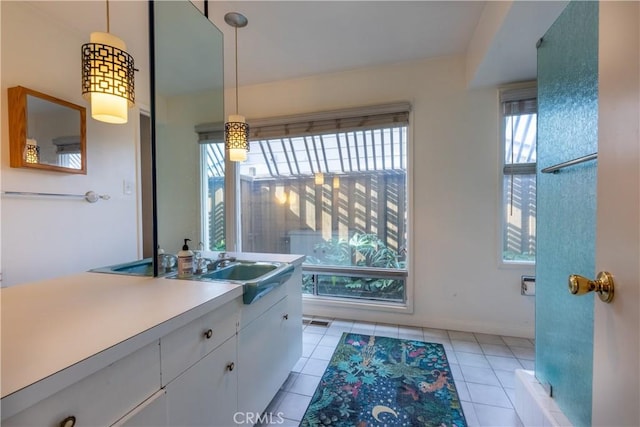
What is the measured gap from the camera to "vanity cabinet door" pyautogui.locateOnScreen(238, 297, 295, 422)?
1.29 meters

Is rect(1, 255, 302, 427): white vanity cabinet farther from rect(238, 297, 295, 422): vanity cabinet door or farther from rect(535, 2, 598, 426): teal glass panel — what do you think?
rect(535, 2, 598, 426): teal glass panel

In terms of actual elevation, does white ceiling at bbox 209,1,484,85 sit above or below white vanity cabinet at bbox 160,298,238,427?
above

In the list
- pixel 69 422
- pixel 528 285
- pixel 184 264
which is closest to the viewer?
pixel 69 422

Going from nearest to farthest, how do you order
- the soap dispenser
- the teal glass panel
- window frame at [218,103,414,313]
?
the teal glass panel, the soap dispenser, window frame at [218,103,414,313]

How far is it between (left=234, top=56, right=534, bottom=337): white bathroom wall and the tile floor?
0.17 meters

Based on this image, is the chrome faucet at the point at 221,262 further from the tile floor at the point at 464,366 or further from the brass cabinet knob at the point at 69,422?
the brass cabinet knob at the point at 69,422

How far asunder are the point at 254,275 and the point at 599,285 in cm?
160

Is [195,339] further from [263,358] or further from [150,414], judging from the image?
[263,358]

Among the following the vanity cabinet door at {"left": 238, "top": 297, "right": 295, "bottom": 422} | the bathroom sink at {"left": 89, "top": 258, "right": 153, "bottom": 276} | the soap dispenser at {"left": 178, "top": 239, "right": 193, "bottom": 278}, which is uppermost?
the soap dispenser at {"left": 178, "top": 239, "right": 193, "bottom": 278}

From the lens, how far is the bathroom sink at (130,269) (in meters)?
1.53

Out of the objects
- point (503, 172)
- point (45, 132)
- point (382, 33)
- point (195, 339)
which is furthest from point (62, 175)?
point (503, 172)

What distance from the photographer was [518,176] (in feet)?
8.27

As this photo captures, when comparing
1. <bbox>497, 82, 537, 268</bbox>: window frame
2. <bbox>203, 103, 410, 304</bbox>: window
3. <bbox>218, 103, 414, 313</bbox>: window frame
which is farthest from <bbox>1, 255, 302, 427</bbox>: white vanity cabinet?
<bbox>497, 82, 537, 268</bbox>: window frame

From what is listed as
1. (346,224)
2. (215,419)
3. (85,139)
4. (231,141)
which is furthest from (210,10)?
(215,419)
